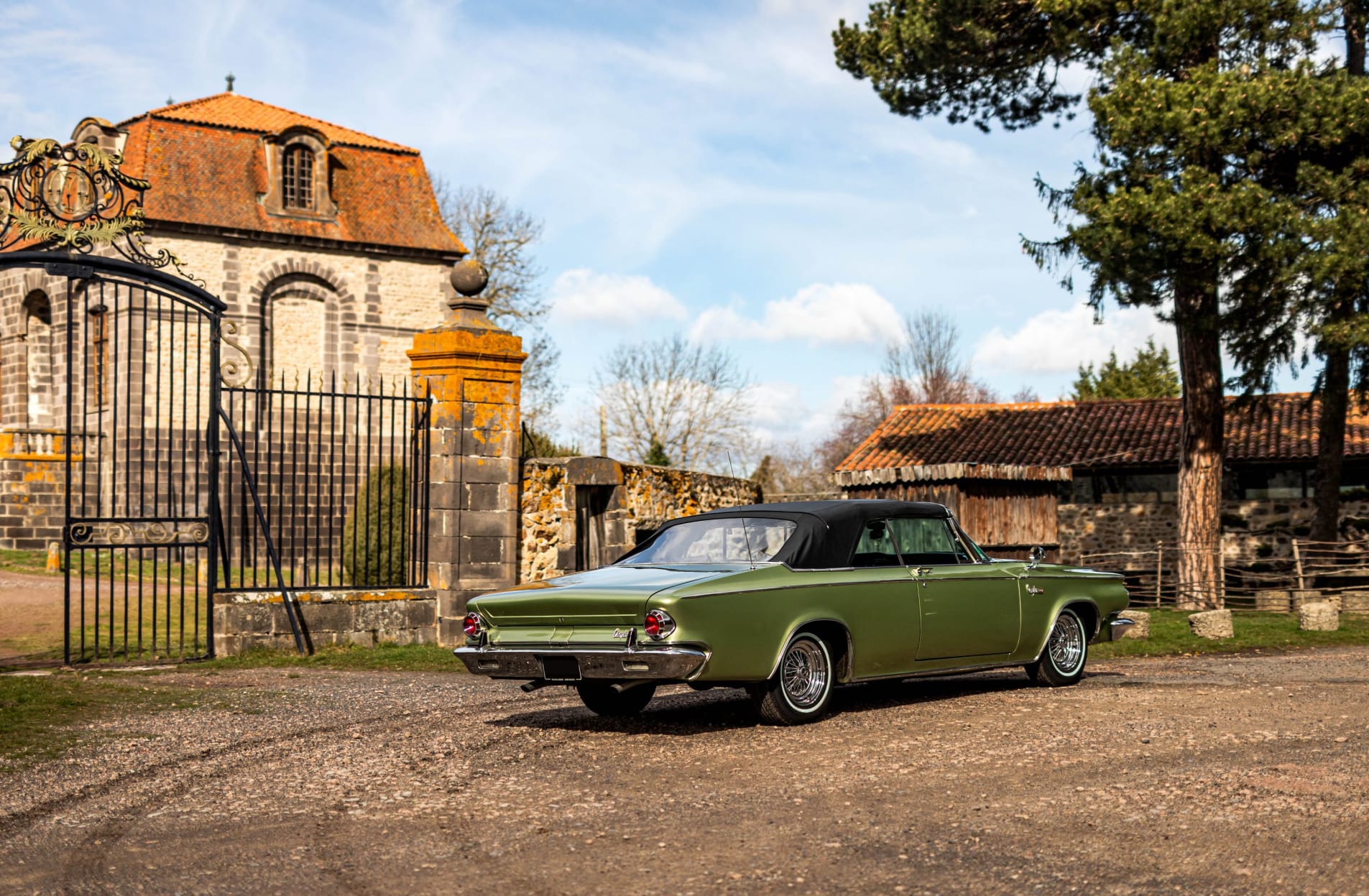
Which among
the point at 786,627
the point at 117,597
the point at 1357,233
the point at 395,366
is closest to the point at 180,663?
the point at 786,627

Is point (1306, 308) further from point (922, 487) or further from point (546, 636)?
point (546, 636)

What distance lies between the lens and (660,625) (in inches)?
301

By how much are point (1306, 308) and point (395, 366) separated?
22094 mm

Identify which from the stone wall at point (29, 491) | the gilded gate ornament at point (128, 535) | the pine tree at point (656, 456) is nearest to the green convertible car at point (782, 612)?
the gilded gate ornament at point (128, 535)

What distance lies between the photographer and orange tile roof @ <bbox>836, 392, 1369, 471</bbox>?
30016mm

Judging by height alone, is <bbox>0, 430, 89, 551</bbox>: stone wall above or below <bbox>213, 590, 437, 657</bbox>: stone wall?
above

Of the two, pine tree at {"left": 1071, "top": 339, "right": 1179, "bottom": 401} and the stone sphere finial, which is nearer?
the stone sphere finial

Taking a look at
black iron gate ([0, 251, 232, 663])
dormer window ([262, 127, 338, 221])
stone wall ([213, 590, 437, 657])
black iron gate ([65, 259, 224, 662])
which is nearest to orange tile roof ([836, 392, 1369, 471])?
dormer window ([262, 127, 338, 221])

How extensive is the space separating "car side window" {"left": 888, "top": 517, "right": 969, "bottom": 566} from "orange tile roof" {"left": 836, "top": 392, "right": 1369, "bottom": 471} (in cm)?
1954

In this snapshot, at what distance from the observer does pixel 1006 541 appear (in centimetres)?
1852

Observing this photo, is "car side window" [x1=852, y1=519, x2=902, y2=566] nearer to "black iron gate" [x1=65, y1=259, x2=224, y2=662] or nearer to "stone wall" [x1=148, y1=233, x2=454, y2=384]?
"black iron gate" [x1=65, y1=259, x2=224, y2=662]

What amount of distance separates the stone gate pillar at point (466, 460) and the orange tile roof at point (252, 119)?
21.7 meters

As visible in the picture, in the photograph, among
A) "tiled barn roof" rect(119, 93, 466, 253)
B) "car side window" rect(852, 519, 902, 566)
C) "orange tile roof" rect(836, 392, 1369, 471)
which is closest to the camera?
"car side window" rect(852, 519, 902, 566)

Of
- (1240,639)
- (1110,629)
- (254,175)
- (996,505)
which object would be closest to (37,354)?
(254,175)
